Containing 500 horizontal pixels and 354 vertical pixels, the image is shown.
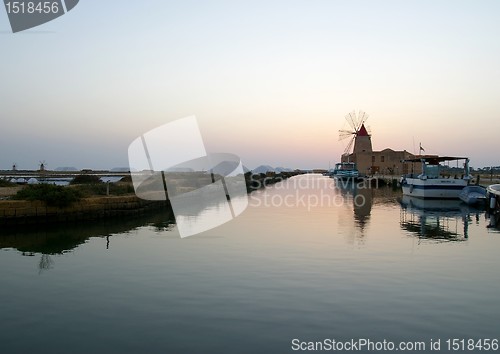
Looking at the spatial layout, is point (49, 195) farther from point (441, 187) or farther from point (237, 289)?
point (441, 187)

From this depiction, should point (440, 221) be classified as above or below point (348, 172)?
above

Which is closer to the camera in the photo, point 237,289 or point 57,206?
point 237,289

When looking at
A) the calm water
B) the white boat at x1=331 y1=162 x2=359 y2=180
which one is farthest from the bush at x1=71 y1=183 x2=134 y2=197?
the white boat at x1=331 y1=162 x2=359 y2=180

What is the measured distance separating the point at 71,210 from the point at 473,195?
2305cm

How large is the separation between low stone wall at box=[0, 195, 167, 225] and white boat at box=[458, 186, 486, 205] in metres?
19.4

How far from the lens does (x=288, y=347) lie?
5570 mm

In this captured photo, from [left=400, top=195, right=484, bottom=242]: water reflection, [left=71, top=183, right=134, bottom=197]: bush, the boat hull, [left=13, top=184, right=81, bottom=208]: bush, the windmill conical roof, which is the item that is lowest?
the windmill conical roof

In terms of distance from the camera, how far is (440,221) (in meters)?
19.7

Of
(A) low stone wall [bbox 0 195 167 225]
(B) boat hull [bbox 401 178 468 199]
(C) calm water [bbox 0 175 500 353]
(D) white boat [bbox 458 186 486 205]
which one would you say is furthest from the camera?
(B) boat hull [bbox 401 178 468 199]

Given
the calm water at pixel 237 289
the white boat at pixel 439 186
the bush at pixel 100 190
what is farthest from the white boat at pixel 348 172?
the calm water at pixel 237 289

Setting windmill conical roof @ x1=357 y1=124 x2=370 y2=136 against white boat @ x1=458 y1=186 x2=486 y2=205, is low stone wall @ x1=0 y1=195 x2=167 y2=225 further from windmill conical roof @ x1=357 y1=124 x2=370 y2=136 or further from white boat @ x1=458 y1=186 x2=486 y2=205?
windmill conical roof @ x1=357 y1=124 x2=370 y2=136

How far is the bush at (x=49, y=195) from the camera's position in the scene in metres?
17.5

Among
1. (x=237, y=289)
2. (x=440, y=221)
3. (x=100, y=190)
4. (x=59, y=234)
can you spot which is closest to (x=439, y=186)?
(x=440, y=221)

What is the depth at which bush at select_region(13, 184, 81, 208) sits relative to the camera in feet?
57.3
